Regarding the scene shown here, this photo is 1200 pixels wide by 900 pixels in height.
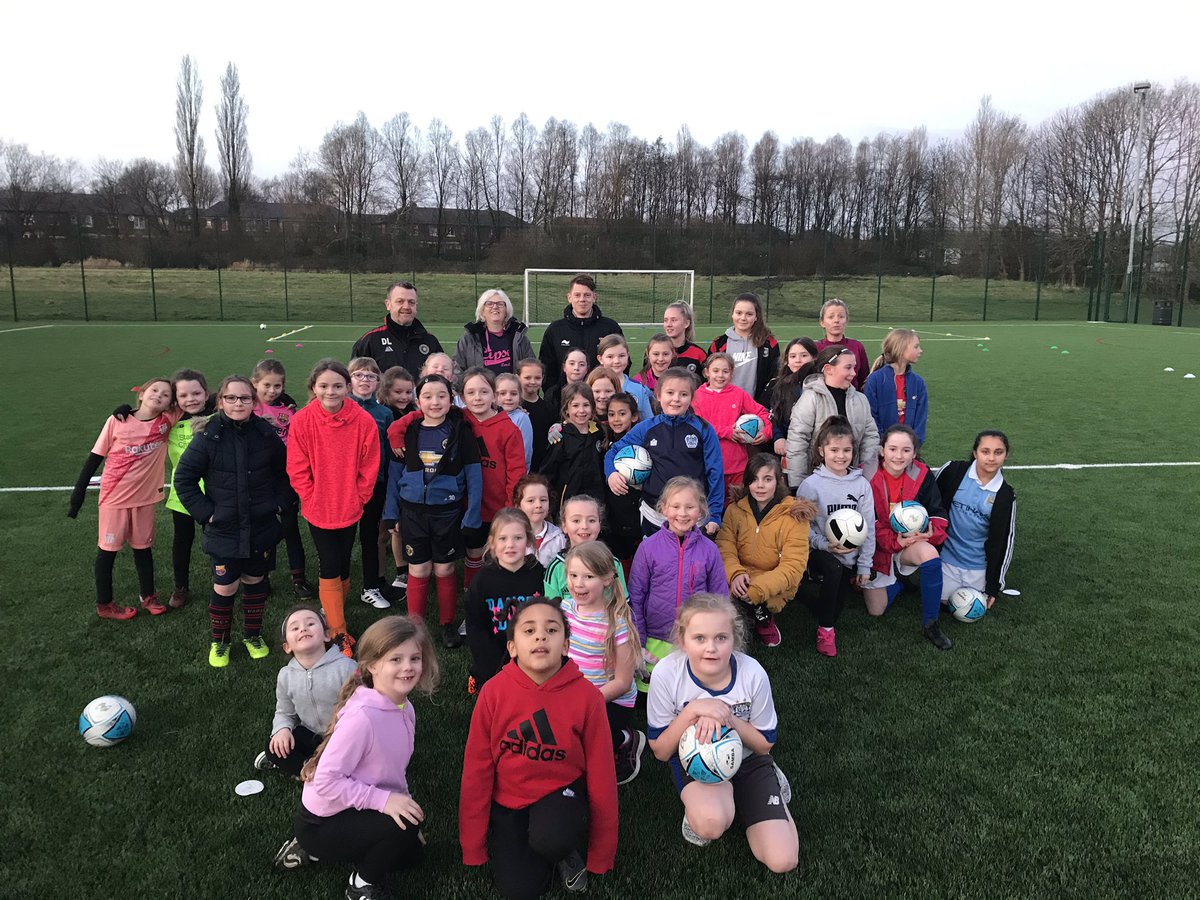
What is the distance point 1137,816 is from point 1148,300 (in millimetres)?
40636

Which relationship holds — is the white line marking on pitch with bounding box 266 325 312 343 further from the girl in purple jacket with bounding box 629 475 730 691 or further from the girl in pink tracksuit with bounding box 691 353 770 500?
the girl in purple jacket with bounding box 629 475 730 691

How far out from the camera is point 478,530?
4617 millimetres

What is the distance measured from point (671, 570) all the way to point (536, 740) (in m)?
1.34

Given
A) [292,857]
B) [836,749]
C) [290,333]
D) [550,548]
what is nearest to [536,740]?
[292,857]

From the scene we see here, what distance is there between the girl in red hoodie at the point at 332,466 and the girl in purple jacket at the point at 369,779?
159cm

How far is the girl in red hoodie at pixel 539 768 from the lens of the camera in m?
2.62

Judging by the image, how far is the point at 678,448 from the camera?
4.45 metres

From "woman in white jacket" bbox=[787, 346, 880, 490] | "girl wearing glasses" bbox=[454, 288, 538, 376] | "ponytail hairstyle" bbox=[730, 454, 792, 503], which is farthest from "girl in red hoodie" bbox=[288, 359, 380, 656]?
"woman in white jacket" bbox=[787, 346, 880, 490]

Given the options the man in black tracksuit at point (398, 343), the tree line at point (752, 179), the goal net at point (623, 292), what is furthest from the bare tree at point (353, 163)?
the man in black tracksuit at point (398, 343)

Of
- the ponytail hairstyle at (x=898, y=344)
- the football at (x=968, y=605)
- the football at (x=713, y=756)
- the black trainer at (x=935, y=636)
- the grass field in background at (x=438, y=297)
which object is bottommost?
the black trainer at (x=935, y=636)

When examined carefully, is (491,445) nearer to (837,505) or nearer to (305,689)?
(305,689)

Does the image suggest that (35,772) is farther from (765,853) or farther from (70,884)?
(765,853)

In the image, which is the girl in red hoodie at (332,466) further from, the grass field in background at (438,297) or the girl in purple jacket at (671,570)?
the grass field in background at (438,297)

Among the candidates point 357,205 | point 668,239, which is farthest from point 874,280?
point 357,205
